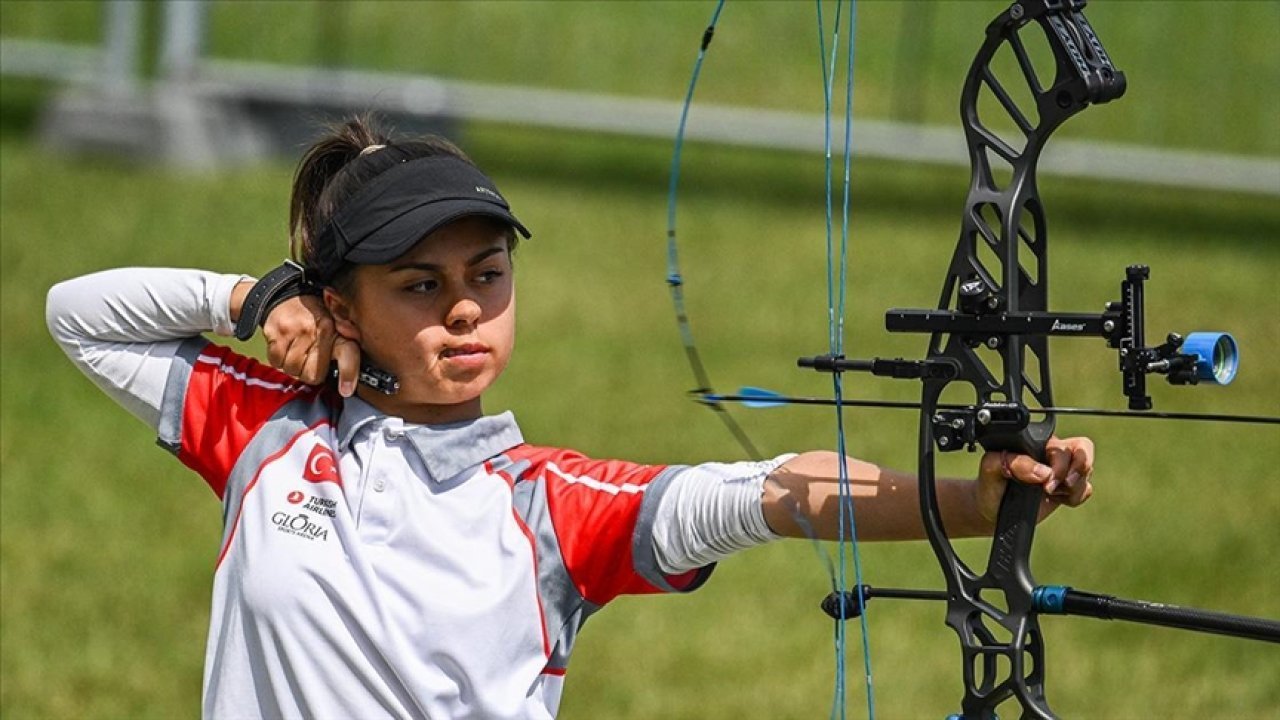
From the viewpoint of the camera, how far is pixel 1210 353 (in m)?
3.01

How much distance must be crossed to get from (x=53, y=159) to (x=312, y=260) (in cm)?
979

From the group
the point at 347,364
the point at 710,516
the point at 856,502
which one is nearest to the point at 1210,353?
the point at 856,502

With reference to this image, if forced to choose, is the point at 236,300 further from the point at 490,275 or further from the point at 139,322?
the point at 490,275

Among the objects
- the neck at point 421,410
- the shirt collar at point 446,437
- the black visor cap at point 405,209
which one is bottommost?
the shirt collar at point 446,437

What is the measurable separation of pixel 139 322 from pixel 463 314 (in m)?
0.71

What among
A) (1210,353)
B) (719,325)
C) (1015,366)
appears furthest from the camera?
(719,325)

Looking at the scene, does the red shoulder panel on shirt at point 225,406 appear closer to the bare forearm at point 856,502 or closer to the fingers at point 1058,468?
the bare forearm at point 856,502

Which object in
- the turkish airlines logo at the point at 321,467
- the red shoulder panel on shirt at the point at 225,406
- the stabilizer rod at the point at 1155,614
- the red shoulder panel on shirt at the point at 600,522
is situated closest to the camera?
the stabilizer rod at the point at 1155,614

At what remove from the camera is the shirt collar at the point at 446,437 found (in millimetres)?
3461

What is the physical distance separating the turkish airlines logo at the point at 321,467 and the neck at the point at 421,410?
0.12 metres

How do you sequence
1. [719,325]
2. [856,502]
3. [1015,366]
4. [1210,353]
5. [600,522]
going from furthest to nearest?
[719,325]
[600,522]
[856,502]
[1015,366]
[1210,353]

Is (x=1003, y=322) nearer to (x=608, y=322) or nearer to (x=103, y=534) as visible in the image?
(x=103, y=534)

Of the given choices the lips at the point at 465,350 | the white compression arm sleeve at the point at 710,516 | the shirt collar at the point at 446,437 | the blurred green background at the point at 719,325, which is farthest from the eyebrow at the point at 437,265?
the blurred green background at the point at 719,325

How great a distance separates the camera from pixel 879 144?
1284cm
